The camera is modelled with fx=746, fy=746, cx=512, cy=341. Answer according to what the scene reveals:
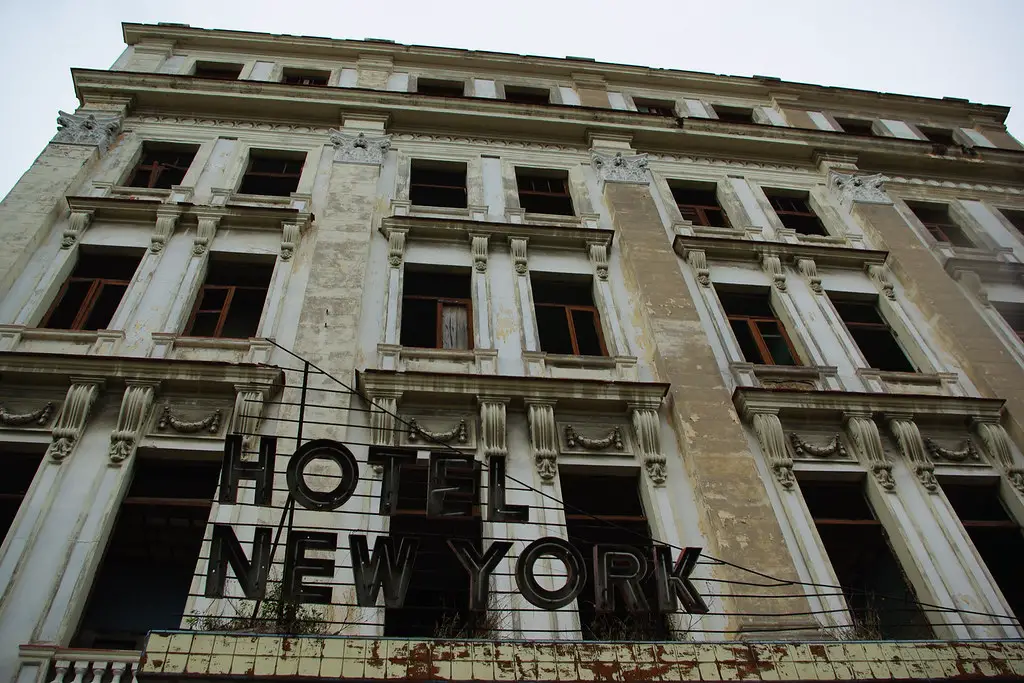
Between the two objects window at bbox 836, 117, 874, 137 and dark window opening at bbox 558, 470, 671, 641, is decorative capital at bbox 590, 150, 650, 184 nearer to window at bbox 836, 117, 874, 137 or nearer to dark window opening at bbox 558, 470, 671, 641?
window at bbox 836, 117, 874, 137

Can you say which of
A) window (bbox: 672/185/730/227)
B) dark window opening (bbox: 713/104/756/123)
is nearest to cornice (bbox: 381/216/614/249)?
window (bbox: 672/185/730/227)

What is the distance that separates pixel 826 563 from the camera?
36.2 ft

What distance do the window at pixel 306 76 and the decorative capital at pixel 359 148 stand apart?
3.94 metres

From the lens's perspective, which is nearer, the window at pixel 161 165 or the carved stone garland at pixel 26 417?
the carved stone garland at pixel 26 417

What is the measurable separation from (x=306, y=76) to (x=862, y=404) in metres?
17.4

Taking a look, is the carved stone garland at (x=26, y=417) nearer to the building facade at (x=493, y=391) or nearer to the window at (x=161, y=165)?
the building facade at (x=493, y=391)

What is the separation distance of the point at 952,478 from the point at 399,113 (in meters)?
15.1

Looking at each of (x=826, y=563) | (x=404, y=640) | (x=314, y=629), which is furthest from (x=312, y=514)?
(x=826, y=563)

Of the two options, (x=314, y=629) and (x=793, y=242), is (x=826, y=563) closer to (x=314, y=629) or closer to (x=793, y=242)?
(x=314, y=629)

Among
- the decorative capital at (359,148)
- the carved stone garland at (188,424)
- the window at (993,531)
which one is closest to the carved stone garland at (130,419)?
the carved stone garland at (188,424)

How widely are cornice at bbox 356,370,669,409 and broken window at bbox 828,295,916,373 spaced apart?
18.0 feet

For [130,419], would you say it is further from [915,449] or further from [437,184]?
[915,449]

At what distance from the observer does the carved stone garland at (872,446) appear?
12375 mm

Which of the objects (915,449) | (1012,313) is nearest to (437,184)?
(915,449)
